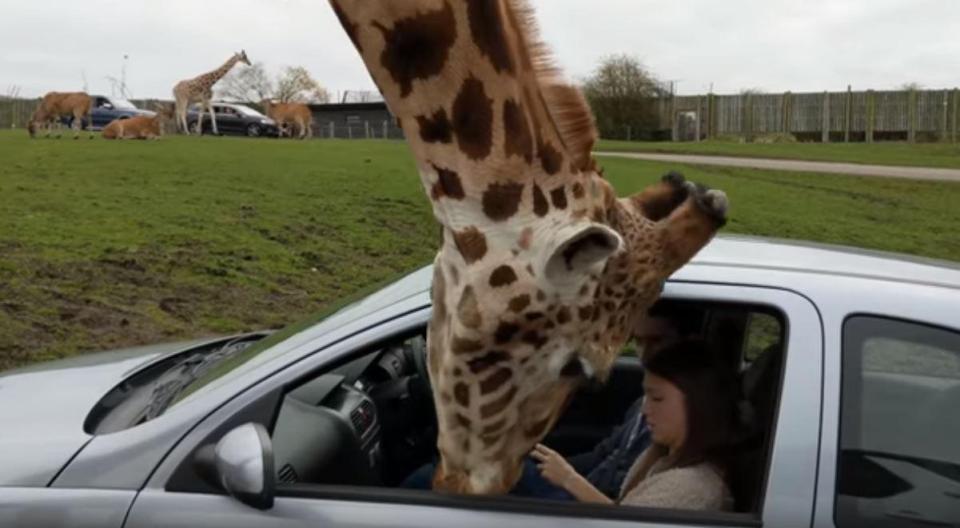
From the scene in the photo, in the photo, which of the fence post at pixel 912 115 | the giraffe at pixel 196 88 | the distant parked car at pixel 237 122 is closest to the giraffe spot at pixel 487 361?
the giraffe at pixel 196 88

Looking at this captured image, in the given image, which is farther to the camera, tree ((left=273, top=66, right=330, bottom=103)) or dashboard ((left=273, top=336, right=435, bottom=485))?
tree ((left=273, top=66, right=330, bottom=103))

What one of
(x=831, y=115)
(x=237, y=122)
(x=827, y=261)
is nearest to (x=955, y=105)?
(x=831, y=115)

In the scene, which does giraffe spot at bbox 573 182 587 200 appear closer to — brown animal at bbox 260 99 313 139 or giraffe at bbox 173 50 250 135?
giraffe at bbox 173 50 250 135

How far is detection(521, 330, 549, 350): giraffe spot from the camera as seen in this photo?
8.26 ft

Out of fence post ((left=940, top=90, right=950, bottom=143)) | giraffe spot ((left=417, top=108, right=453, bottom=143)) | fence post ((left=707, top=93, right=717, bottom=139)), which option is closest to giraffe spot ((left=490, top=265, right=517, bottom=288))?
giraffe spot ((left=417, top=108, right=453, bottom=143))

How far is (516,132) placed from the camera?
2.58 meters

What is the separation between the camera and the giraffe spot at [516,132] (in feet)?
8.43

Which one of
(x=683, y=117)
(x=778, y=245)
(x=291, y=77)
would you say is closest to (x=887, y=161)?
(x=683, y=117)

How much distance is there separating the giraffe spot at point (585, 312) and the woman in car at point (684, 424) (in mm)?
318

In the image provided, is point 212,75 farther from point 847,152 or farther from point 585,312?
point 585,312

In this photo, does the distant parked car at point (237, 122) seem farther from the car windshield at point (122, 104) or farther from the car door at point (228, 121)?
the car windshield at point (122, 104)

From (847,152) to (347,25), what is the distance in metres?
23.2

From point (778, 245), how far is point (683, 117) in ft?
103

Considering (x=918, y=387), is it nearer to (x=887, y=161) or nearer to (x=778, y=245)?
(x=778, y=245)
